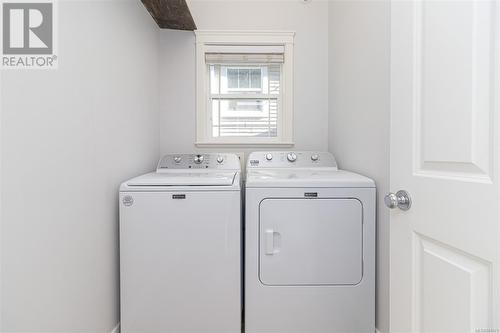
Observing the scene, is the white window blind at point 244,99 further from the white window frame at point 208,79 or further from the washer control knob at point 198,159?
the washer control knob at point 198,159

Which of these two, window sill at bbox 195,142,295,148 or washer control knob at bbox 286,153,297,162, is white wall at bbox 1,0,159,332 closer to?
window sill at bbox 195,142,295,148

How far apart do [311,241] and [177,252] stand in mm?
758

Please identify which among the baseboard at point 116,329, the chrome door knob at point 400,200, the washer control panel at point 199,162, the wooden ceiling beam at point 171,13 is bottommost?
the baseboard at point 116,329

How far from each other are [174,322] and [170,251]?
410 mm

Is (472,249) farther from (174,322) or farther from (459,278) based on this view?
(174,322)

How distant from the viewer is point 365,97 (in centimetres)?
160

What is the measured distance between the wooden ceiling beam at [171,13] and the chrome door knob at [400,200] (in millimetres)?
1860

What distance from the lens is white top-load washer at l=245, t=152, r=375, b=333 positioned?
4.67 ft

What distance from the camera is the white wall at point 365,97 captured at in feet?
4.49

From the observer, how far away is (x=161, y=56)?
2275mm

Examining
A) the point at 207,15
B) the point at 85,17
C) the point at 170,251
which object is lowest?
the point at 170,251

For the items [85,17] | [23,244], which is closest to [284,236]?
[23,244]

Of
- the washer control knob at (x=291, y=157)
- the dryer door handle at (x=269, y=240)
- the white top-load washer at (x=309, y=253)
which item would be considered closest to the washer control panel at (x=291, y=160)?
the washer control knob at (x=291, y=157)
